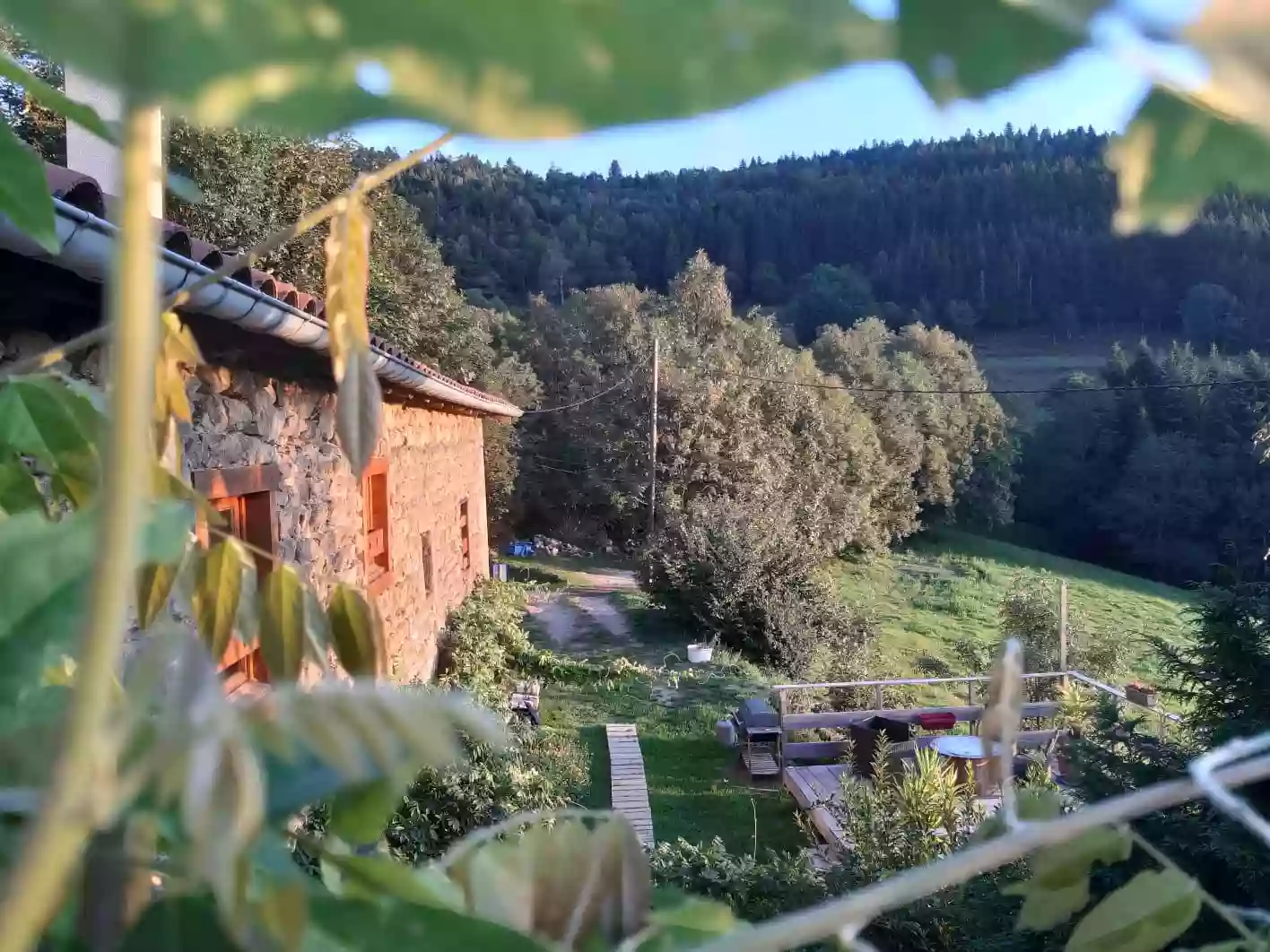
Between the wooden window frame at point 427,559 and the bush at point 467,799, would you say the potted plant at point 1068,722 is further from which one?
the wooden window frame at point 427,559

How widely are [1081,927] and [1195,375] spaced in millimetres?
29023

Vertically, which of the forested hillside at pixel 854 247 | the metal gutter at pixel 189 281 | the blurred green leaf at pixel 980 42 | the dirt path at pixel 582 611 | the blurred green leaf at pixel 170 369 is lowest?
the dirt path at pixel 582 611

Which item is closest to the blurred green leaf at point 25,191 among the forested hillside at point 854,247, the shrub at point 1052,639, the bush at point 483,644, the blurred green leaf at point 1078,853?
the blurred green leaf at point 1078,853

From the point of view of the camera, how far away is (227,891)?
17 cm

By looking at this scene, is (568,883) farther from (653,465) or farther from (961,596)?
(961,596)

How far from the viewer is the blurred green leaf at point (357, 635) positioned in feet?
1.53

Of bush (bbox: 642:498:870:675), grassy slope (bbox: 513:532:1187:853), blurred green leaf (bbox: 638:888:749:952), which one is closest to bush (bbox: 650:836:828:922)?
grassy slope (bbox: 513:532:1187:853)

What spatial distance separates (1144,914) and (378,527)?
547 centimetres

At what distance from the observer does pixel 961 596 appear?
1709cm

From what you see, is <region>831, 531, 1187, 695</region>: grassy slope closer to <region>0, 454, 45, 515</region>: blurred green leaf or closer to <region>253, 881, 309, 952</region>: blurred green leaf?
<region>0, 454, 45, 515</region>: blurred green leaf

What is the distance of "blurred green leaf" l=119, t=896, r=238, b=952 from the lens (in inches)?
10.2

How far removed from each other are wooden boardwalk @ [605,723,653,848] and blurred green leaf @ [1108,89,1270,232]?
19.6 ft

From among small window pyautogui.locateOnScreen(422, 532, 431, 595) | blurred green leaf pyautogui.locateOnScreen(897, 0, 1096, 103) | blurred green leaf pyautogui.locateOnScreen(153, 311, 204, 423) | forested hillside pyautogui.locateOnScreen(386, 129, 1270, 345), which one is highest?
forested hillside pyautogui.locateOnScreen(386, 129, 1270, 345)

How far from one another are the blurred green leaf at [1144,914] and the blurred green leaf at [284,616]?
402mm
